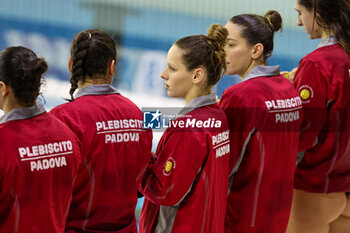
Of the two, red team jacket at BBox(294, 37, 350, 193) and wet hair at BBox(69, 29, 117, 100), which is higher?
wet hair at BBox(69, 29, 117, 100)

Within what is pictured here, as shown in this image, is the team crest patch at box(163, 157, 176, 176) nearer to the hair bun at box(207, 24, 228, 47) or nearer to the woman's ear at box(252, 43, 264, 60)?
the hair bun at box(207, 24, 228, 47)

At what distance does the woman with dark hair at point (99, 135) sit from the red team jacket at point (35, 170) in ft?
0.44

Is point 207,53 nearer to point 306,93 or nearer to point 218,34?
point 218,34

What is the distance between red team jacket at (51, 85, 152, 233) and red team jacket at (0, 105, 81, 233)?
0.13m

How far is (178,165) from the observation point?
6.62 feet

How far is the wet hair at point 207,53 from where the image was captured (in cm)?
209

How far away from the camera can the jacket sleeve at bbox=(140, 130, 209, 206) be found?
2006mm

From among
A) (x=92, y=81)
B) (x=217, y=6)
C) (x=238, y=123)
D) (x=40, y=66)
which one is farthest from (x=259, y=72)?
(x=217, y=6)

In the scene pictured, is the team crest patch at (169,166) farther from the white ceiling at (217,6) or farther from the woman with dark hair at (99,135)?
the white ceiling at (217,6)

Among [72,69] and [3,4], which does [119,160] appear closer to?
[72,69]

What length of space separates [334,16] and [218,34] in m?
0.67

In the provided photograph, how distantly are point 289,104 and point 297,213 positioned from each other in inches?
24.2

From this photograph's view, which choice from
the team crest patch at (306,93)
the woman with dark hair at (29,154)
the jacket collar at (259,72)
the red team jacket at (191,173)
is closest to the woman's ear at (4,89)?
the woman with dark hair at (29,154)

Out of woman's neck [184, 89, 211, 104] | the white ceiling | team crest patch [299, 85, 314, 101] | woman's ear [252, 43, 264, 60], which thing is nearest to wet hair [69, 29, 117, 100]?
woman's neck [184, 89, 211, 104]
